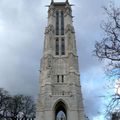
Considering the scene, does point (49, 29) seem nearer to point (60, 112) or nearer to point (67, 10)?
point (67, 10)

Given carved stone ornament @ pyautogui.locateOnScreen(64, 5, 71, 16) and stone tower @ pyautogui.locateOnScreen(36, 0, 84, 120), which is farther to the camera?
carved stone ornament @ pyautogui.locateOnScreen(64, 5, 71, 16)

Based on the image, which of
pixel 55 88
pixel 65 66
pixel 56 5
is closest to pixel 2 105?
pixel 55 88

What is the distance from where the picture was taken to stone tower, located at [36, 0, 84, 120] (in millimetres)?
62219

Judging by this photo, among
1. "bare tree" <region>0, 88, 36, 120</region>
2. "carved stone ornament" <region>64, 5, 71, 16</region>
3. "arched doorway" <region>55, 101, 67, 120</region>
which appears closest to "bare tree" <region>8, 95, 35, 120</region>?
"bare tree" <region>0, 88, 36, 120</region>

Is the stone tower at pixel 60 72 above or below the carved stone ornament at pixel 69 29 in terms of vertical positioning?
below

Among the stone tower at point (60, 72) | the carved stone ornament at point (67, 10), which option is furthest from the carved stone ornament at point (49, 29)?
the carved stone ornament at point (67, 10)

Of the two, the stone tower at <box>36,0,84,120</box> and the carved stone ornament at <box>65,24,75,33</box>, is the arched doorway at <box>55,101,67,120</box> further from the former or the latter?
the carved stone ornament at <box>65,24,75,33</box>

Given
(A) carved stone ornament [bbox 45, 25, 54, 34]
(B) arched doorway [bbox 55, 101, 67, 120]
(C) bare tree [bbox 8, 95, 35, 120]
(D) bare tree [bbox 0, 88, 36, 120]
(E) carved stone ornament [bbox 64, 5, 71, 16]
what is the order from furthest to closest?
(E) carved stone ornament [bbox 64, 5, 71, 16], (A) carved stone ornament [bbox 45, 25, 54, 34], (B) arched doorway [bbox 55, 101, 67, 120], (C) bare tree [bbox 8, 95, 35, 120], (D) bare tree [bbox 0, 88, 36, 120]

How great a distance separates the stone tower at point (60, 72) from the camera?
62.2 meters

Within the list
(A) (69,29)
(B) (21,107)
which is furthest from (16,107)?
(A) (69,29)

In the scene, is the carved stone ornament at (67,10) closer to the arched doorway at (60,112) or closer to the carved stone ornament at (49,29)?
the carved stone ornament at (49,29)

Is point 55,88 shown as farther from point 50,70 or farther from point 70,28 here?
point 70,28

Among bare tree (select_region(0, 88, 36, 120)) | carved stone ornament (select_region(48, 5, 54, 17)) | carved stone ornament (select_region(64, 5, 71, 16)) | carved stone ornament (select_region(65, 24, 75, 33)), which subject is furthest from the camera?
carved stone ornament (select_region(48, 5, 54, 17))

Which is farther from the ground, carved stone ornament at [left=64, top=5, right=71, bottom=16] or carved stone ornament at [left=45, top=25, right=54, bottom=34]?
carved stone ornament at [left=64, top=5, right=71, bottom=16]
